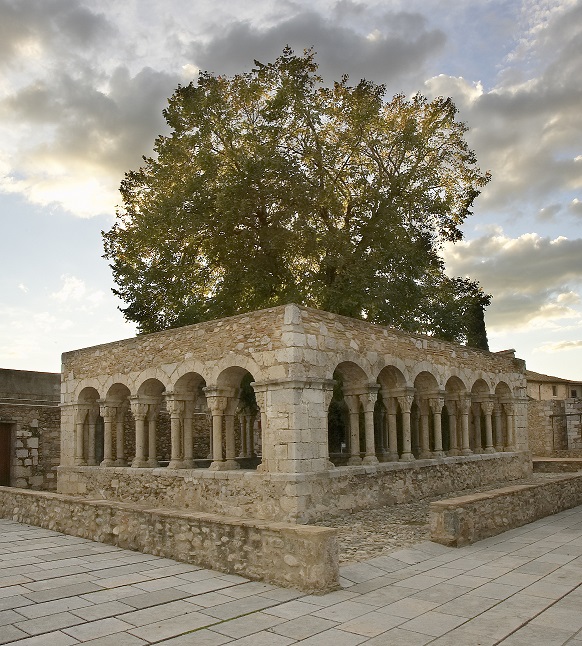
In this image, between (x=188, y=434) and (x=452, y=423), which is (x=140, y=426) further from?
(x=452, y=423)

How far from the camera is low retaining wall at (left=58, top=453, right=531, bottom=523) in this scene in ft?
36.1

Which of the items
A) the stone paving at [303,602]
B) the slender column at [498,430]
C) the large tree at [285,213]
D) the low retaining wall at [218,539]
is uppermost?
the large tree at [285,213]

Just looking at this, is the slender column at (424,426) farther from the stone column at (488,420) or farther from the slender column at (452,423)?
the stone column at (488,420)

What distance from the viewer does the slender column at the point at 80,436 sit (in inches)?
630

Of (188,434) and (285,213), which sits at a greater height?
(285,213)

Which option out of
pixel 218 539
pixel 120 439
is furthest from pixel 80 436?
pixel 218 539

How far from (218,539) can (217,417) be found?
17.7ft

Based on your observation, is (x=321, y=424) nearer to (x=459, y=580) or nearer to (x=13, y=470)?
(x=459, y=580)

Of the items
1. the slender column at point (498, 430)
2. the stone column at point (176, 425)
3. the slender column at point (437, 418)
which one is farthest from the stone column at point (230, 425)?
→ the slender column at point (498, 430)

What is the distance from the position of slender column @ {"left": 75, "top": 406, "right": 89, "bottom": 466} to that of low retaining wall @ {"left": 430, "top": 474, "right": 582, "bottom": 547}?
1026 cm

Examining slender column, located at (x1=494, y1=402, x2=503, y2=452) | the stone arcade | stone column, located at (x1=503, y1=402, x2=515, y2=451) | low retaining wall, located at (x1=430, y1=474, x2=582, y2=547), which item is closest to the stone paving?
Result: low retaining wall, located at (x1=430, y1=474, x2=582, y2=547)

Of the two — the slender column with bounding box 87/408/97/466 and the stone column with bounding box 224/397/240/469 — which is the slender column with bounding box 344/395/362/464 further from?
the slender column with bounding box 87/408/97/466

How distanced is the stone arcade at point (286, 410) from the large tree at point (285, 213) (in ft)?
9.65

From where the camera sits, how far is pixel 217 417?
12.8 meters
